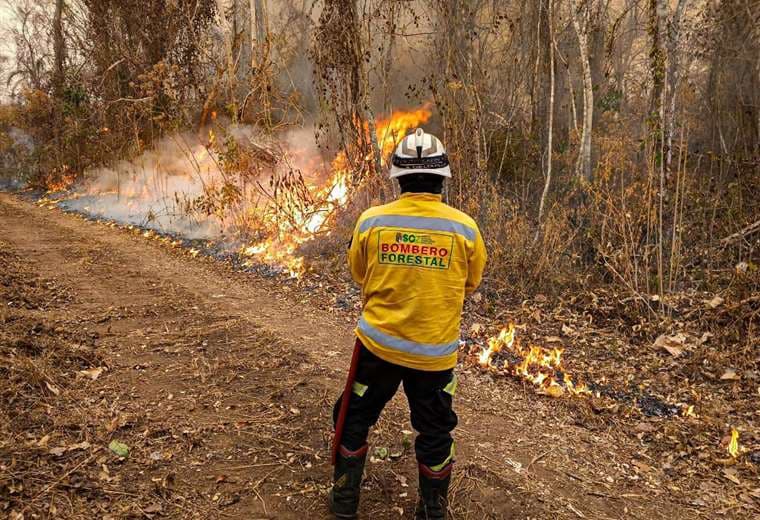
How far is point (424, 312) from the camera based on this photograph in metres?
2.71

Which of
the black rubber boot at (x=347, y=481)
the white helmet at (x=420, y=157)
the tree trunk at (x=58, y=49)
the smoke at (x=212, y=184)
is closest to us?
the white helmet at (x=420, y=157)

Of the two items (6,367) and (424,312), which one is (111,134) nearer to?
(6,367)

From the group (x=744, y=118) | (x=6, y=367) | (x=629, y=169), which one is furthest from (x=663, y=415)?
(x=744, y=118)

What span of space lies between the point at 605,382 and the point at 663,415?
61cm

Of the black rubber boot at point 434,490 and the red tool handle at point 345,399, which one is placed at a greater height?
the red tool handle at point 345,399

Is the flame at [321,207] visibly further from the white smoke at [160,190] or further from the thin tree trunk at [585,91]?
the thin tree trunk at [585,91]

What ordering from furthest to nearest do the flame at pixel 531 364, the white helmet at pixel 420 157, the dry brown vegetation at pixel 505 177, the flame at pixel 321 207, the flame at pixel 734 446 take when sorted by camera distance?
the flame at pixel 321 207
the flame at pixel 531 364
the dry brown vegetation at pixel 505 177
the flame at pixel 734 446
the white helmet at pixel 420 157

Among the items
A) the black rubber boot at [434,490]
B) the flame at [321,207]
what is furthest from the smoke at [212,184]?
the black rubber boot at [434,490]

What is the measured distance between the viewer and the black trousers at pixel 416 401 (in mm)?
2781

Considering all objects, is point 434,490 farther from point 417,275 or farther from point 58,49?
point 58,49

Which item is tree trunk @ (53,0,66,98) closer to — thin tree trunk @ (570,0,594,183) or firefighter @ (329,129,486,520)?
thin tree trunk @ (570,0,594,183)

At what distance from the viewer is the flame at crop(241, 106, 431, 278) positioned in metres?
9.45

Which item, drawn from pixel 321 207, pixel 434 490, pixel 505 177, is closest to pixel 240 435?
pixel 434 490

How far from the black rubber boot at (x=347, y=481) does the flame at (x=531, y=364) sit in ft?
8.40
